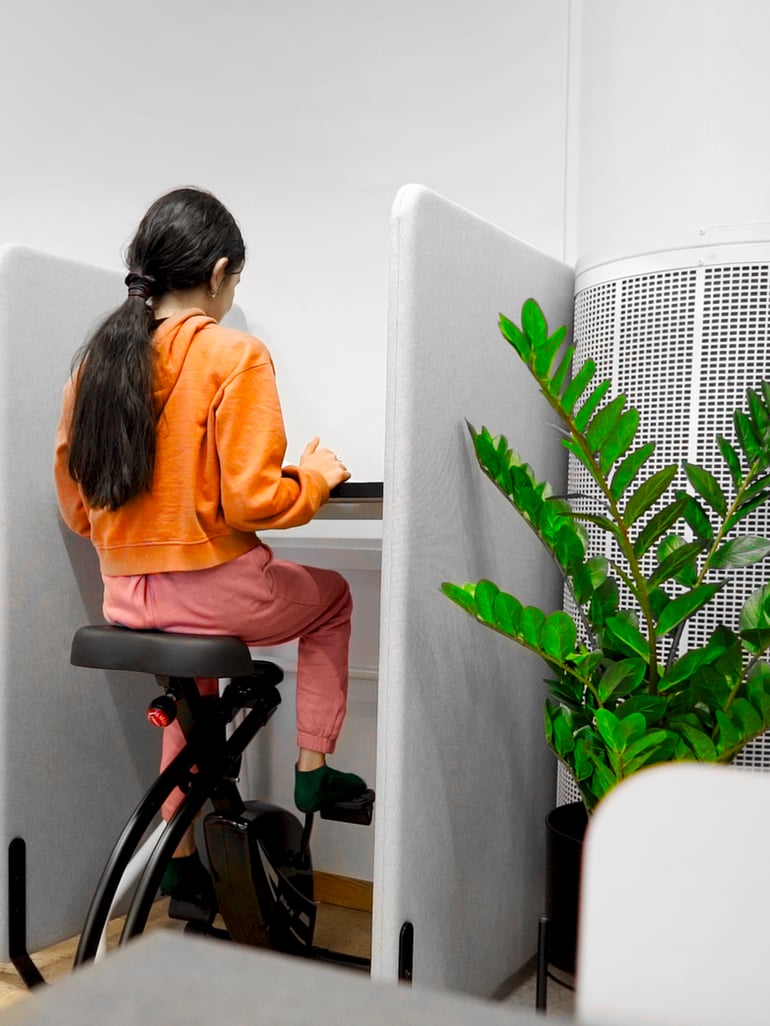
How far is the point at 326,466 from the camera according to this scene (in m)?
1.66

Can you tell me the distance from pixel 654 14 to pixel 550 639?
1.02m

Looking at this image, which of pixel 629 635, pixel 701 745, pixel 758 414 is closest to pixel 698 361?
pixel 758 414

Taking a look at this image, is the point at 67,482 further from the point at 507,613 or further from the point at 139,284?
the point at 507,613

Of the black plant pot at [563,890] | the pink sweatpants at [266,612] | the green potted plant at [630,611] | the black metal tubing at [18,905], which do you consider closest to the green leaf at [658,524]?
the green potted plant at [630,611]

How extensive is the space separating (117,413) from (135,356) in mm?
88

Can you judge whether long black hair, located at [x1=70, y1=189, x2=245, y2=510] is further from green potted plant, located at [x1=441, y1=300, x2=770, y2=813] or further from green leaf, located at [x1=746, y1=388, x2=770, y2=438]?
green leaf, located at [x1=746, y1=388, x2=770, y2=438]

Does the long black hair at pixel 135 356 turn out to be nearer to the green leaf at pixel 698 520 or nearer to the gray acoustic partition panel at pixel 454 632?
the gray acoustic partition panel at pixel 454 632

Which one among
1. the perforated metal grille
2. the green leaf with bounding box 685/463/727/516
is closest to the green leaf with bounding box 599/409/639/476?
the green leaf with bounding box 685/463/727/516

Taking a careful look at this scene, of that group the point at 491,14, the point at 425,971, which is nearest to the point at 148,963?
the point at 425,971

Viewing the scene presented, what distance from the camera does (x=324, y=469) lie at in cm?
165

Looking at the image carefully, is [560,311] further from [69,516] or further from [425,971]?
[425,971]

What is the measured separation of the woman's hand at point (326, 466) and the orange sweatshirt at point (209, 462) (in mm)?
35

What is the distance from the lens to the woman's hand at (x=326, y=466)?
1.64 metres

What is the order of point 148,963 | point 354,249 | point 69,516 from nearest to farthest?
point 148,963 → point 69,516 → point 354,249
